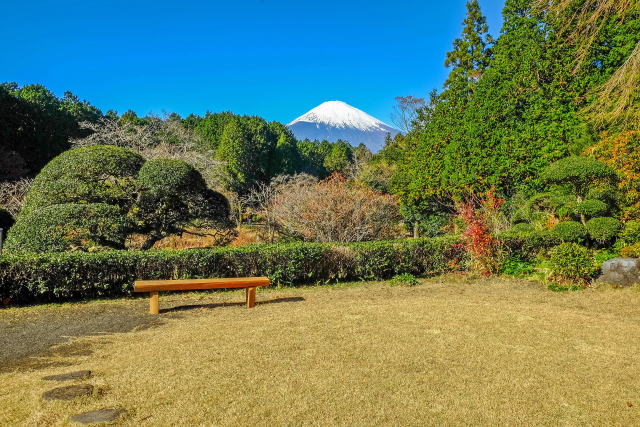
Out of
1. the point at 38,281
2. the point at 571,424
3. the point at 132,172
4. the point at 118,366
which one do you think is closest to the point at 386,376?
the point at 571,424

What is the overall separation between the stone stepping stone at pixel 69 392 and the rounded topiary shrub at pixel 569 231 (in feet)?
30.7

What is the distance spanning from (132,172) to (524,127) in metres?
11.7

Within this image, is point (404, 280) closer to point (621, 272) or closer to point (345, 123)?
point (621, 272)

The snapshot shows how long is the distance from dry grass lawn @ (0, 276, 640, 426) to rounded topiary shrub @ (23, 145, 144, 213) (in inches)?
172

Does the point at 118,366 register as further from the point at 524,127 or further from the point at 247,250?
the point at 524,127

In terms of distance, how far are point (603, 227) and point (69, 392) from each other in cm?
997

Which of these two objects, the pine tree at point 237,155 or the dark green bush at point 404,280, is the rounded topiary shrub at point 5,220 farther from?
the pine tree at point 237,155

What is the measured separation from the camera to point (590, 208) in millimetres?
9141

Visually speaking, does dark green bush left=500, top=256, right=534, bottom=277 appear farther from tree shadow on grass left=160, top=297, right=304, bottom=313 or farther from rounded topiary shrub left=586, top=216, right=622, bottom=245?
tree shadow on grass left=160, top=297, right=304, bottom=313

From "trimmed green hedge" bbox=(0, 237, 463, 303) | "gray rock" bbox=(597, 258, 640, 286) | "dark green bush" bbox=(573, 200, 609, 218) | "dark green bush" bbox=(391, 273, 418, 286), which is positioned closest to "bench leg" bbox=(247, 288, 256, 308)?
"trimmed green hedge" bbox=(0, 237, 463, 303)

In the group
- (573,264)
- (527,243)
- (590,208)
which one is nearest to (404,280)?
(573,264)

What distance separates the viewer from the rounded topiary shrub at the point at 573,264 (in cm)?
793

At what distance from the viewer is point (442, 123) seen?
16641mm

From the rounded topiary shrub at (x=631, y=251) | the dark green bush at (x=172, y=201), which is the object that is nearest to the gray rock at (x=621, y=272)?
the rounded topiary shrub at (x=631, y=251)
